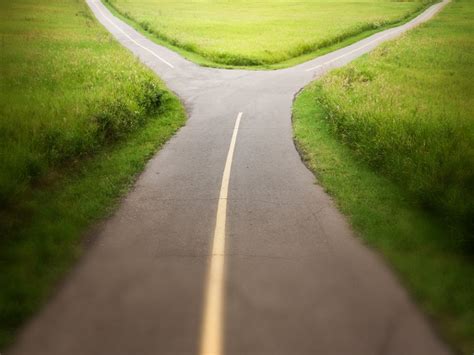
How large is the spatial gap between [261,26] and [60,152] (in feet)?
121

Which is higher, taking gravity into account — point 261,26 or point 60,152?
point 261,26

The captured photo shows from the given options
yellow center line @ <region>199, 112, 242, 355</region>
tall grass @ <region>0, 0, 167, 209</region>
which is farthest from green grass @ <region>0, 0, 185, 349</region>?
yellow center line @ <region>199, 112, 242, 355</region>

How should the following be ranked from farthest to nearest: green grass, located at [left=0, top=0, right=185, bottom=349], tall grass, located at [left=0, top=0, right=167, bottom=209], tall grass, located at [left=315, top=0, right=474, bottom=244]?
tall grass, located at [left=0, top=0, right=167, bottom=209] → tall grass, located at [left=315, top=0, right=474, bottom=244] → green grass, located at [left=0, top=0, right=185, bottom=349]

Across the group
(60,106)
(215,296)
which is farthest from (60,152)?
(215,296)

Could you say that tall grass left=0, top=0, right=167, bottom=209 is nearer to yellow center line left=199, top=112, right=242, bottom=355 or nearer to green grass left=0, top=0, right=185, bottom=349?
green grass left=0, top=0, right=185, bottom=349

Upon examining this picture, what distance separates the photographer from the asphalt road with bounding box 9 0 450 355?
4273 mm

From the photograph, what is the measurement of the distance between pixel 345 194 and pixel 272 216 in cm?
180

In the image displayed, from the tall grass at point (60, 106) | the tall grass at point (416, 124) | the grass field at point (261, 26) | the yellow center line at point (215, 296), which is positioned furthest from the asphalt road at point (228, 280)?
the grass field at point (261, 26)

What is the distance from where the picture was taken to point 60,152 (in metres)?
8.88

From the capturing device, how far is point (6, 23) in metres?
37.2

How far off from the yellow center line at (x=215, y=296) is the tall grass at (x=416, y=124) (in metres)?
3.75

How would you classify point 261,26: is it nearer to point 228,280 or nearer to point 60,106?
point 60,106

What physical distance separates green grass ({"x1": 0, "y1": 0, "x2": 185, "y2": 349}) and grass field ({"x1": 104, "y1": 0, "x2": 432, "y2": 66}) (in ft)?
33.8

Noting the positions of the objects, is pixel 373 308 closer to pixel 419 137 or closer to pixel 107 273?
pixel 107 273
